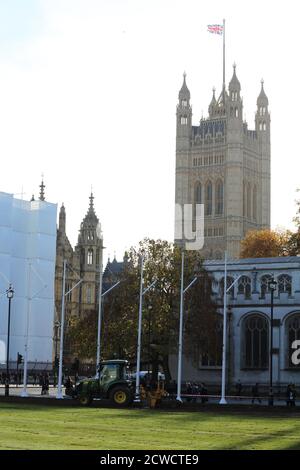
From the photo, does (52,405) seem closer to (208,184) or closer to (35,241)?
(35,241)

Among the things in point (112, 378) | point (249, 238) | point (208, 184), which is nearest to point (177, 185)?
point (208, 184)

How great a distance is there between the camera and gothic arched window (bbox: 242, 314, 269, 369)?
80.1 metres

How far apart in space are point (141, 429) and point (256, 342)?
160ft

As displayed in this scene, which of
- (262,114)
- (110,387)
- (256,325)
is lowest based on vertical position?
(110,387)

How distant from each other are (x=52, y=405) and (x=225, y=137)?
14451 centimetres

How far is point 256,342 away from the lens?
80.6 meters

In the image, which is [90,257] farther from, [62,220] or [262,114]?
[262,114]

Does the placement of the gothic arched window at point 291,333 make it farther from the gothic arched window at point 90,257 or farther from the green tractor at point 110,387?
the gothic arched window at point 90,257

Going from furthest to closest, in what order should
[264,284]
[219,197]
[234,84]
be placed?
[234,84]
[219,197]
[264,284]

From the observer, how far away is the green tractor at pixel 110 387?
48.9 metres

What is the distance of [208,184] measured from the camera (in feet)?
615

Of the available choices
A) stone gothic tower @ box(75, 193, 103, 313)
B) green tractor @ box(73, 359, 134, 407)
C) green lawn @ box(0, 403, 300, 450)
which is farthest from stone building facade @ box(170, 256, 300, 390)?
stone gothic tower @ box(75, 193, 103, 313)

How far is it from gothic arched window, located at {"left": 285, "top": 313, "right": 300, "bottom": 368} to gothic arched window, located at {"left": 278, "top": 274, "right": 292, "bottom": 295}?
2.25m

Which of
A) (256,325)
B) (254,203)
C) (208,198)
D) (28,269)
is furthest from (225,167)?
(256,325)
